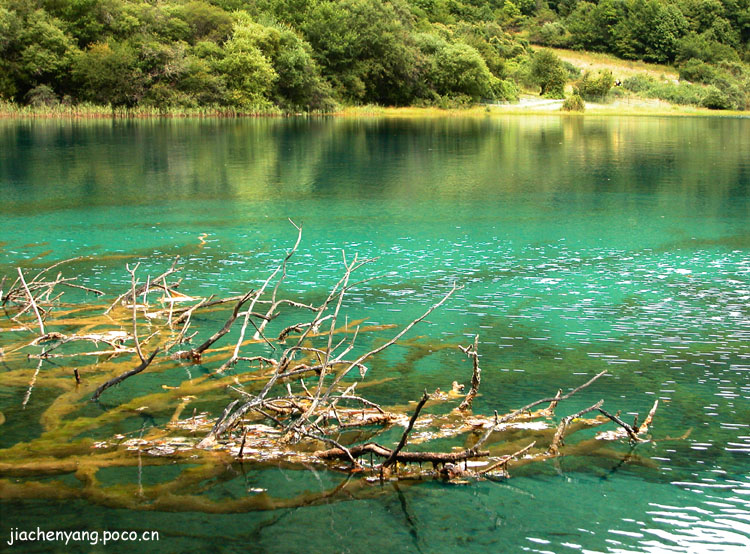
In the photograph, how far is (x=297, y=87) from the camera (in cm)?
6912

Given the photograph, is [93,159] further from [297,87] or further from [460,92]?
[460,92]

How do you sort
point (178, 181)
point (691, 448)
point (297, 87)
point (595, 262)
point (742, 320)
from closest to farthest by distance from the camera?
point (691, 448)
point (742, 320)
point (595, 262)
point (178, 181)
point (297, 87)

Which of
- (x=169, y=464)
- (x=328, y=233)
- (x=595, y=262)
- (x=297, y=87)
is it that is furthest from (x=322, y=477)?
(x=297, y=87)

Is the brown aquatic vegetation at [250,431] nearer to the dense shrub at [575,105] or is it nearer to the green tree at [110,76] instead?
the green tree at [110,76]

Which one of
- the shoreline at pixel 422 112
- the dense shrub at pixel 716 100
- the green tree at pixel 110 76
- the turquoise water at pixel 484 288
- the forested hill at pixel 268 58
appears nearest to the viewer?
the turquoise water at pixel 484 288

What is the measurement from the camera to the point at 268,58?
67438mm

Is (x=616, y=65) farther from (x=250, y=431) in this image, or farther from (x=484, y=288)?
(x=250, y=431)

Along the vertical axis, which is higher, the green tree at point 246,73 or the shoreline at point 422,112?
the green tree at point 246,73

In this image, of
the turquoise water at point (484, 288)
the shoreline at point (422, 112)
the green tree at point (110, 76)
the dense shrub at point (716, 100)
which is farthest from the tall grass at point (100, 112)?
the dense shrub at point (716, 100)

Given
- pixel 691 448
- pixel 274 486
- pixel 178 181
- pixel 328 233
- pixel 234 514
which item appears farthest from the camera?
pixel 178 181

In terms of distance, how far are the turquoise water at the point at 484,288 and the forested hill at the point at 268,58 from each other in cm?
3633

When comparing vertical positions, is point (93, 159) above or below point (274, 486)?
above

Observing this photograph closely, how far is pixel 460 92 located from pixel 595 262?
236 ft

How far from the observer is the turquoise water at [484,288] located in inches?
181
